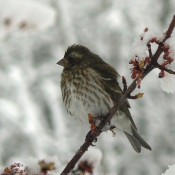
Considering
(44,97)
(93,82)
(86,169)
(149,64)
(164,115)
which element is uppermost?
(44,97)

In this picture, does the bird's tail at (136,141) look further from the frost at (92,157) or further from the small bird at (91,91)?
the frost at (92,157)

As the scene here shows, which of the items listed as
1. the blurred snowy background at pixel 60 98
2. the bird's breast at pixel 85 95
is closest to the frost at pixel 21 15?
the bird's breast at pixel 85 95

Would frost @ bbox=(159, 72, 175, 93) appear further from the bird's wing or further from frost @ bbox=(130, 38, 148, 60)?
the bird's wing

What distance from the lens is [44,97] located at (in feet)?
43.2

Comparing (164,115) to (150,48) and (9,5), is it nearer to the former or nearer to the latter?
(9,5)

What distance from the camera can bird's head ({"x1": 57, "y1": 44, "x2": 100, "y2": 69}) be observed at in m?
4.04

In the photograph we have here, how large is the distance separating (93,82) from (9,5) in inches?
39.6

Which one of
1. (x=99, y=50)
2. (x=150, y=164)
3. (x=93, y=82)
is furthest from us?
(x=99, y=50)

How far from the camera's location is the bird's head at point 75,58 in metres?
4.04

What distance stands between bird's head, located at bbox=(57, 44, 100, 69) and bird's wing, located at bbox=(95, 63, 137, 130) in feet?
0.57

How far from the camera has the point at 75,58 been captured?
13.4 feet

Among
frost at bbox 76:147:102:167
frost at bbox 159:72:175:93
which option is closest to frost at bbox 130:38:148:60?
frost at bbox 159:72:175:93

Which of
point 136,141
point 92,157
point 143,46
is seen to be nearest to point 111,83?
point 136,141

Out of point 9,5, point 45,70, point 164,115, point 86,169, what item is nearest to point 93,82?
point 9,5
